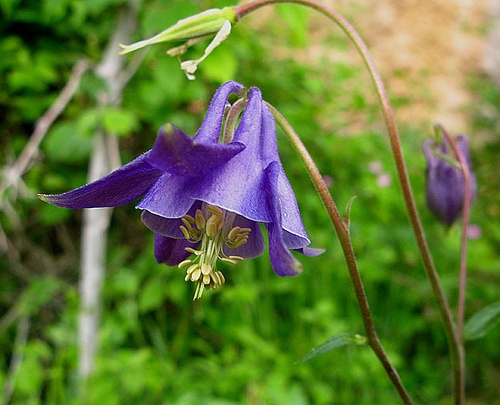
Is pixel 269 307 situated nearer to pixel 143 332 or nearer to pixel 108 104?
pixel 143 332

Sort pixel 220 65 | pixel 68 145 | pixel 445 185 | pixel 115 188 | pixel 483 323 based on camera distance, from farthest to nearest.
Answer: pixel 68 145 → pixel 220 65 → pixel 445 185 → pixel 483 323 → pixel 115 188

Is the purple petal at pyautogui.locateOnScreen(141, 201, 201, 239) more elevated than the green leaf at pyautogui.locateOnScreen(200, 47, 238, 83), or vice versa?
the green leaf at pyautogui.locateOnScreen(200, 47, 238, 83)

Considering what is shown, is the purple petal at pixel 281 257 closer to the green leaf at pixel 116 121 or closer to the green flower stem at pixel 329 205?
the green flower stem at pixel 329 205

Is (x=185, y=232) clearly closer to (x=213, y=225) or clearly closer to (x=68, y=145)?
(x=213, y=225)

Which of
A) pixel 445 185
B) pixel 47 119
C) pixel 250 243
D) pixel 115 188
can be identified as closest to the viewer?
pixel 115 188

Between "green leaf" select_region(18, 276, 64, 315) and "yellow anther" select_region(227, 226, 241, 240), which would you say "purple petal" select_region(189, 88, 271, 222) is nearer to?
"yellow anther" select_region(227, 226, 241, 240)

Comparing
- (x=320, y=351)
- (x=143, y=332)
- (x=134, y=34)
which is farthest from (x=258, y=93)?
(x=143, y=332)

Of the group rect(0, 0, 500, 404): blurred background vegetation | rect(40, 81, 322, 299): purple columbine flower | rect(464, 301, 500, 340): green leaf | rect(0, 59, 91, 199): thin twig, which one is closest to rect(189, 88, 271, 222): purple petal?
rect(40, 81, 322, 299): purple columbine flower

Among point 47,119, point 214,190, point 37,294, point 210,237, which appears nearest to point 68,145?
point 47,119
